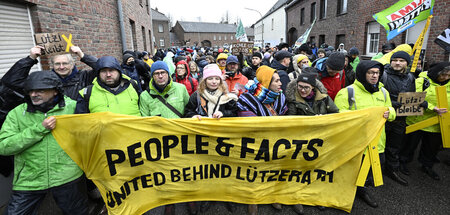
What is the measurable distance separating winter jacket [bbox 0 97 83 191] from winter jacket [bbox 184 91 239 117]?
135 centimetres

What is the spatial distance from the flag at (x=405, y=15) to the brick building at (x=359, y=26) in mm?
3510

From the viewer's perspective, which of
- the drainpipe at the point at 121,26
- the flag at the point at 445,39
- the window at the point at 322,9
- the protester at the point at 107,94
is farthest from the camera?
the window at the point at 322,9

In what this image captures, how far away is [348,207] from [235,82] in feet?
9.13

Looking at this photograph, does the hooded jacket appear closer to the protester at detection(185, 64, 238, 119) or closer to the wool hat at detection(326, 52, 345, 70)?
the wool hat at detection(326, 52, 345, 70)

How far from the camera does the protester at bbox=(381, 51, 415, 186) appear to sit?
3.62m

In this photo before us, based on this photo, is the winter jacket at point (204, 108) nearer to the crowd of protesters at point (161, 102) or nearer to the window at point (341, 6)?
the crowd of protesters at point (161, 102)

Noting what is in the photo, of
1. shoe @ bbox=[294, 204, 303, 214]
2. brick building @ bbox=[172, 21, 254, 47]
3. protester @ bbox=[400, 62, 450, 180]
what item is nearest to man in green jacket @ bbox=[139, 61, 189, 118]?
shoe @ bbox=[294, 204, 303, 214]

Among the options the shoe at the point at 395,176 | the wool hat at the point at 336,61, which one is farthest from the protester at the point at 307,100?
the shoe at the point at 395,176

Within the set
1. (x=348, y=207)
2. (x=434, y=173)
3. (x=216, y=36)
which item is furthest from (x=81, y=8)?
(x=216, y=36)

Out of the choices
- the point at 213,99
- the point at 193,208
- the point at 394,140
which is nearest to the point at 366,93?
the point at 394,140

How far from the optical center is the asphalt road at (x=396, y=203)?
3.04 m

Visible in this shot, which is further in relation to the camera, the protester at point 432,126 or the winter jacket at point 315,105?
the protester at point 432,126

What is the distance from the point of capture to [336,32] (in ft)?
50.5

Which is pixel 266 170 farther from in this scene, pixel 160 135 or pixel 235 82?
pixel 235 82
